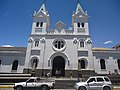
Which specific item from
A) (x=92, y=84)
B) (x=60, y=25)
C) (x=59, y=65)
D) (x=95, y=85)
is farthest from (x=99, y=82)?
(x=60, y=25)

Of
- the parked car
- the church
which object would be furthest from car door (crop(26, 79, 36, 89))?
the church

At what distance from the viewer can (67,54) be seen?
28344 millimetres

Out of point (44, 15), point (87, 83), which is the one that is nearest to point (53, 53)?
point (44, 15)

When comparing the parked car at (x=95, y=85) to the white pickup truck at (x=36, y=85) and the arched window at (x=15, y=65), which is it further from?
the arched window at (x=15, y=65)

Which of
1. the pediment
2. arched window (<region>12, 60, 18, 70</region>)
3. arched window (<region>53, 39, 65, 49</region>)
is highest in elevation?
the pediment

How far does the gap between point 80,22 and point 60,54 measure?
10266 millimetres

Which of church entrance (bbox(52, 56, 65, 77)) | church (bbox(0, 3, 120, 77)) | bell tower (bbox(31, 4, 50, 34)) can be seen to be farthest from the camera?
bell tower (bbox(31, 4, 50, 34))

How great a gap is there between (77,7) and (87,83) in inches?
1055

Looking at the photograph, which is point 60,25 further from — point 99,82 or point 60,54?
point 99,82

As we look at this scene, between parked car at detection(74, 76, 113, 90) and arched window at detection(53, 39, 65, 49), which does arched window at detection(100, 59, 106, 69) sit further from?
parked car at detection(74, 76, 113, 90)

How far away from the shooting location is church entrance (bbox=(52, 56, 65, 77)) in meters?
28.2

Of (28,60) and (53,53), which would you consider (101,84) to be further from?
(28,60)

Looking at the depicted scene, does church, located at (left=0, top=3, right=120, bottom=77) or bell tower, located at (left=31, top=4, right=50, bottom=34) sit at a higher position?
bell tower, located at (left=31, top=4, right=50, bottom=34)

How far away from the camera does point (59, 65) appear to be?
2891 cm
